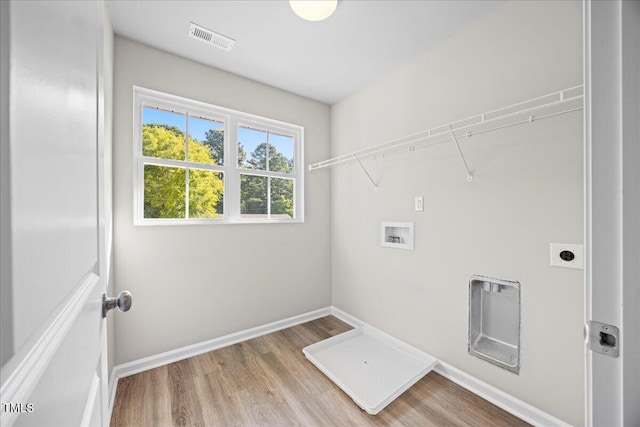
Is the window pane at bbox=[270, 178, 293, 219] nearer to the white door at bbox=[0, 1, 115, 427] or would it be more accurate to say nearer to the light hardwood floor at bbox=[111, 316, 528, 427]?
the light hardwood floor at bbox=[111, 316, 528, 427]

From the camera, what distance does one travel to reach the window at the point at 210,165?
211 cm

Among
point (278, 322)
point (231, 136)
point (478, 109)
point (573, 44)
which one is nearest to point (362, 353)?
point (278, 322)

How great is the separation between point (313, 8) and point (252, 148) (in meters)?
1.38

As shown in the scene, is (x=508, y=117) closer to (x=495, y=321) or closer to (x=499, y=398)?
(x=495, y=321)

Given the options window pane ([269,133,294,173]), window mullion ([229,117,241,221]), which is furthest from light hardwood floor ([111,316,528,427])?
window pane ([269,133,294,173])

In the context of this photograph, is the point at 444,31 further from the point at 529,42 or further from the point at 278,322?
the point at 278,322

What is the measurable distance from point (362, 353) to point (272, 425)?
95cm

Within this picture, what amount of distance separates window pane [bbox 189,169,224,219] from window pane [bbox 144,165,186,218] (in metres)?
0.07

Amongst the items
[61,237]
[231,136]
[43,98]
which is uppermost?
[231,136]

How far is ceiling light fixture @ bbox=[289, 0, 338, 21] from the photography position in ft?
5.15

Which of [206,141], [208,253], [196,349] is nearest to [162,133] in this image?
[206,141]

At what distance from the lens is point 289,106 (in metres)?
2.80

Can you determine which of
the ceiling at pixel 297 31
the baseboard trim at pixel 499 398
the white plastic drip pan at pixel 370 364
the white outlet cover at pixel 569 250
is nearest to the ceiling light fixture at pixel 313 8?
the ceiling at pixel 297 31

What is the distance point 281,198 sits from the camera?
287 cm
